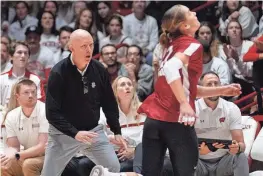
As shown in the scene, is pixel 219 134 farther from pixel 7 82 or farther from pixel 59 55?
pixel 59 55

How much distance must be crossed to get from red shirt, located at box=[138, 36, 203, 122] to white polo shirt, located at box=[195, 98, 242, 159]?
6.14ft

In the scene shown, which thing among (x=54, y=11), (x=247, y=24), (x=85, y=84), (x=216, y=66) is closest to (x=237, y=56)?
(x=216, y=66)

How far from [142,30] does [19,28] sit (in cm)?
191

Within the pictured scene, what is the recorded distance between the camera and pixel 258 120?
21.2ft

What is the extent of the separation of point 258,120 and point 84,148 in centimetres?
250

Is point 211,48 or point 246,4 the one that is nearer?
point 211,48

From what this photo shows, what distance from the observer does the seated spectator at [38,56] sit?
835 centimetres

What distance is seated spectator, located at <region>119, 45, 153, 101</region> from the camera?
24.8 ft

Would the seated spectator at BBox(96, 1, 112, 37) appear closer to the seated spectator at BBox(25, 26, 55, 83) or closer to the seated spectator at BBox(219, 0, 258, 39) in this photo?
the seated spectator at BBox(25, 26, 55, 83)

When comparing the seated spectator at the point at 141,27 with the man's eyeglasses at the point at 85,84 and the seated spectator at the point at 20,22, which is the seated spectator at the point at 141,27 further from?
the man's eyeglasses at the point at 85,84

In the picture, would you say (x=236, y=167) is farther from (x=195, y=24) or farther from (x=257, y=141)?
(x=195, y=24)

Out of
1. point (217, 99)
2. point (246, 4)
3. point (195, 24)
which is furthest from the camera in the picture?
point (246, 4)

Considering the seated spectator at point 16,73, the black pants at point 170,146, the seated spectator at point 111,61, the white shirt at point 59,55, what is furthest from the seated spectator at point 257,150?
the white shirt at point 59,55

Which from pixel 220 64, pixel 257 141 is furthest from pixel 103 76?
pixel 220 64
